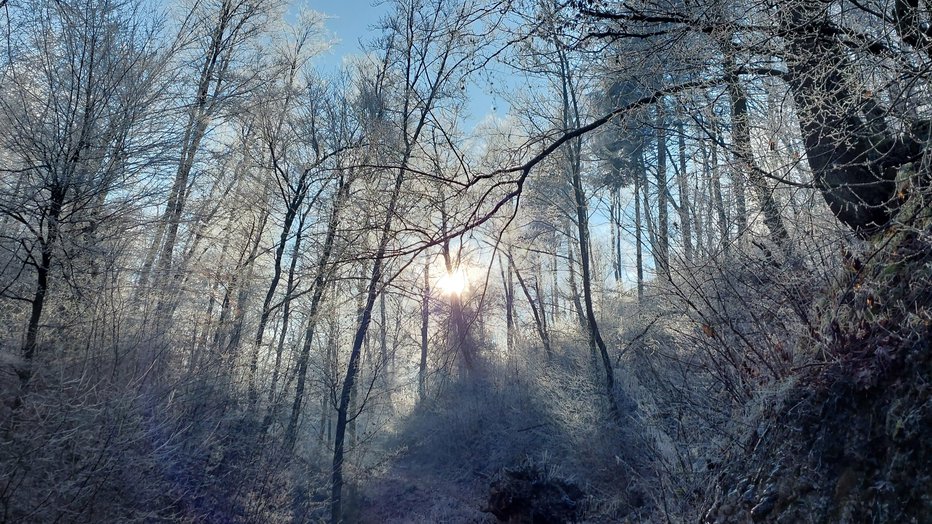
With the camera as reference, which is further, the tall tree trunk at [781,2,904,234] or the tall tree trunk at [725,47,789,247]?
the tall tree trunk at [725,47,789,247]

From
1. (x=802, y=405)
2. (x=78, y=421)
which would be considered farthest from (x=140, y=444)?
(x=802, y=405)

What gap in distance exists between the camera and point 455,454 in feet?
59.8

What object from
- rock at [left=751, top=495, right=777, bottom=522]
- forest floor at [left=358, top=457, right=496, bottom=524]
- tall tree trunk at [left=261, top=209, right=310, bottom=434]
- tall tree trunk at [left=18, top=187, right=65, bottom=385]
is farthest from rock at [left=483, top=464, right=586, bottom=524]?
tall tree trunk at [left=18, top=187, right=65, bottom=385]

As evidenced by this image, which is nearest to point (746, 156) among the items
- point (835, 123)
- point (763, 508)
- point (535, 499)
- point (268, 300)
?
point (835, 123)

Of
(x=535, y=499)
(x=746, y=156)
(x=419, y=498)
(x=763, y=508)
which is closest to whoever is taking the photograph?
(x=763, y=508)

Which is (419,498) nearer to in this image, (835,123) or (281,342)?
(281,342)

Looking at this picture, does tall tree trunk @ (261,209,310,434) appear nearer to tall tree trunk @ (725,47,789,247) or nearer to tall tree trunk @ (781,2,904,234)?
tall tree trunk @ (725,47,789,247)

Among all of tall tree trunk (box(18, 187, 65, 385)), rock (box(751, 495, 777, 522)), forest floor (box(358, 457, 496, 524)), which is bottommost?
forest floor (box(358, 457, 496, 524))

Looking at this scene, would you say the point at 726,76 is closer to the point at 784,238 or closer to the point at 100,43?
the point at 784,238

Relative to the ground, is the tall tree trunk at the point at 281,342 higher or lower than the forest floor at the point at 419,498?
higher

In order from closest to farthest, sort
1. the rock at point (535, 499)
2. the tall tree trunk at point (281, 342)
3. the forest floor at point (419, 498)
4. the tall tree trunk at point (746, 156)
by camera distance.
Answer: the tall tree trunk at point (746, 156) < the rock at point (535, 499) < the tall tree trunk at point (281, 342) < the forest floor at point (419, 498)

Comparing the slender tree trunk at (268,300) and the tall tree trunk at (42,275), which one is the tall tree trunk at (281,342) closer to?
the slender tree trunk at (268,300)

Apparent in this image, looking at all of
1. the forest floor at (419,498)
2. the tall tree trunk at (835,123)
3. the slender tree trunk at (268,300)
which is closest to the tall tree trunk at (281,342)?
the slender tree trunk at (268,300)

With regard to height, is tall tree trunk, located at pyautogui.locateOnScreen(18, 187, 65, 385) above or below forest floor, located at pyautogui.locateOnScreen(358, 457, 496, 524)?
above
